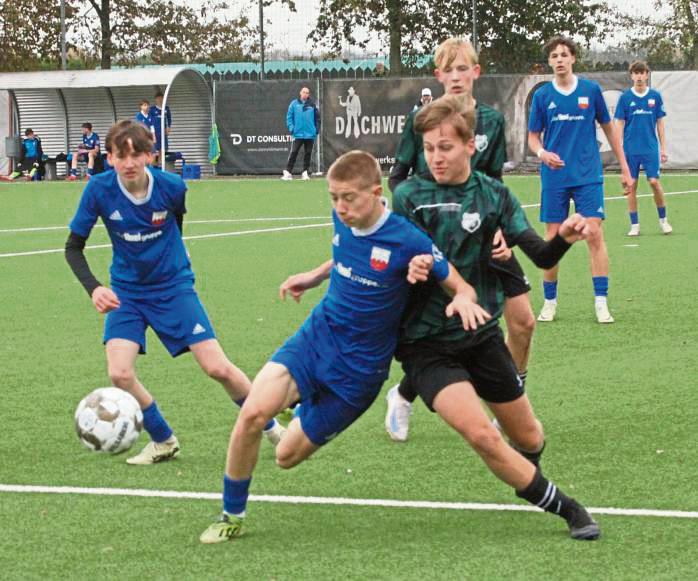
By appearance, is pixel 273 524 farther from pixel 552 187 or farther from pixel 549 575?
pixel 552 187

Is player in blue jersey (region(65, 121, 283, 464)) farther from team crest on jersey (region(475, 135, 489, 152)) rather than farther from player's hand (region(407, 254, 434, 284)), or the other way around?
player's hand (region(407, 254, 434, 284))

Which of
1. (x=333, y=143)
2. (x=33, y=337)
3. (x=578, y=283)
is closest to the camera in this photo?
(x=33, y=337)

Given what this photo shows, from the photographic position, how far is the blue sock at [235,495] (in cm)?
523

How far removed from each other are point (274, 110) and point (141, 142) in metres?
27.5

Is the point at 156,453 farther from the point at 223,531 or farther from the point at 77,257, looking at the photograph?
the point at 223,531

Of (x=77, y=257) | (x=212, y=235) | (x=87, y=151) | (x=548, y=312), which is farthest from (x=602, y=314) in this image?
(x=87, y=151)

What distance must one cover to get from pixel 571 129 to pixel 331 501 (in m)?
5.74

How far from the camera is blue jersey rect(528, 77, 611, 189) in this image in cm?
1068

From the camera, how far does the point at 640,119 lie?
58.3 ft

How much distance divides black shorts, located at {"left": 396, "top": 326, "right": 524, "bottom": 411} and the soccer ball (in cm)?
138

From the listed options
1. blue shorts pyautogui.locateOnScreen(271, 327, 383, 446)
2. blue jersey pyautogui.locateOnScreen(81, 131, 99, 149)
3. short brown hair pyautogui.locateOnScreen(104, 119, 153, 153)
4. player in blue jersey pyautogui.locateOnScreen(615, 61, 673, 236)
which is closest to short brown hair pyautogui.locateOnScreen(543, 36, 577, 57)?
short brown hair pyautogui.locateOnScreen(104, 119, 153, 153)

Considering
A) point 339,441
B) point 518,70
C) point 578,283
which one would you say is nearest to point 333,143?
point 518,70

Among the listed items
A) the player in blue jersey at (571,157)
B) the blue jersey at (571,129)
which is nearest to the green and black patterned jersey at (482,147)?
the player in blue jersey at (571,157)

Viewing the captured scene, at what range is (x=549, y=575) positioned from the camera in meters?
4.79
